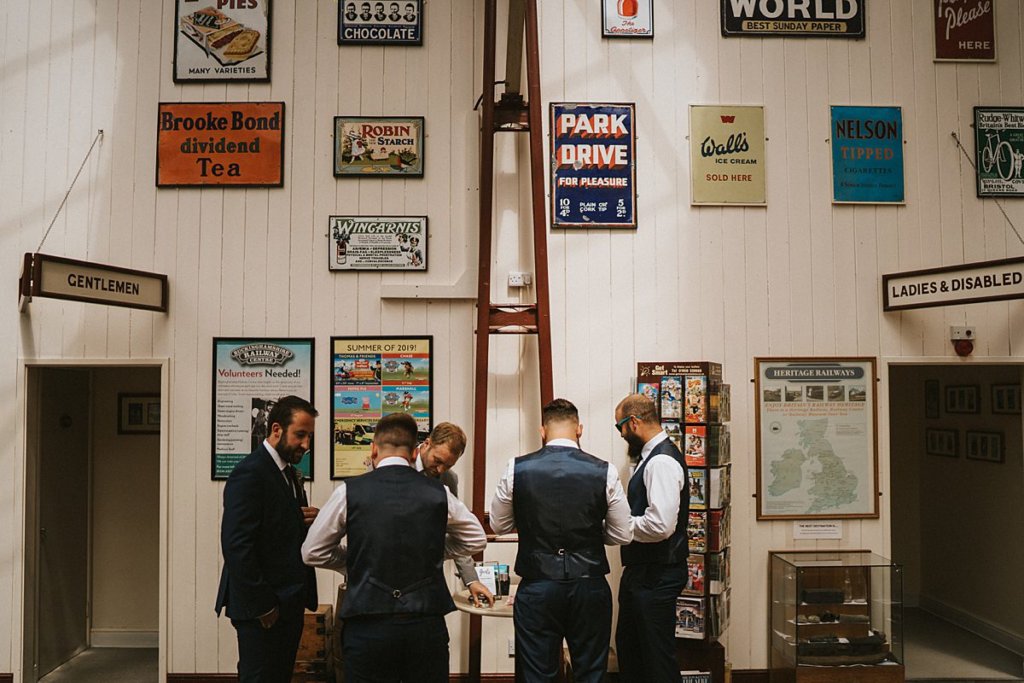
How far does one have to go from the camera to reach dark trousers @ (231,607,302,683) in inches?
142

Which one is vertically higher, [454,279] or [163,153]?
[163,153]

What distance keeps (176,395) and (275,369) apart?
72cm

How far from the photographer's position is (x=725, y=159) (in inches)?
217

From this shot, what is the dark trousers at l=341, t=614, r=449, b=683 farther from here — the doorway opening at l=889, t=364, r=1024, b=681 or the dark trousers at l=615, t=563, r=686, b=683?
the doorway opening at l=889, t=364, r=1024, b=681

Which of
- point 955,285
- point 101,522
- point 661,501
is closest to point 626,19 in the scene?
point 955,285

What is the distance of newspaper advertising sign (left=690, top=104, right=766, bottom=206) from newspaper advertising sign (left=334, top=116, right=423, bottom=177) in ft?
6.57

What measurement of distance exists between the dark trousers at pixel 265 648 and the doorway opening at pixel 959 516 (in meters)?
4.45

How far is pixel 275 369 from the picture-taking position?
5.33 m

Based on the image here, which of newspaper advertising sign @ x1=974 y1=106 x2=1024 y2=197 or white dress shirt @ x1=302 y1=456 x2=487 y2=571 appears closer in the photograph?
white dress shirt @ x1=302 y1=456 x2=487 y2=571

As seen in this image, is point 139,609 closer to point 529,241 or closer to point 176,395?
point 176,395

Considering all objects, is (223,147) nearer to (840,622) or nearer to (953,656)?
(840,622)

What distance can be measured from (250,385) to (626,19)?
378 cm

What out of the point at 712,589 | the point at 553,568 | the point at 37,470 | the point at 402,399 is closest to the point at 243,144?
the point at 402,399

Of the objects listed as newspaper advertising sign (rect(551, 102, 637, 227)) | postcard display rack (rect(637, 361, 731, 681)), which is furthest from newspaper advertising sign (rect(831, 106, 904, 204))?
postcard display rack (rect(637, 361, 731, 681))
